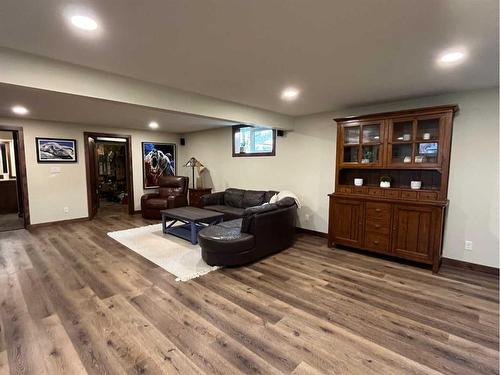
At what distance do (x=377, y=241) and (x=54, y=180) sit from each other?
257 inches

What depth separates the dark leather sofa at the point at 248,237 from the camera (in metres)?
3.41

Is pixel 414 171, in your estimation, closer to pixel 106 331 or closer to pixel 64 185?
pixel 106 331

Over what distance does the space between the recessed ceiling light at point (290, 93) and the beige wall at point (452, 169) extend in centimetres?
132

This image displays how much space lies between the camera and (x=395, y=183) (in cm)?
393

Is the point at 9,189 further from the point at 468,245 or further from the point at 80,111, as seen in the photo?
the point at 468,245

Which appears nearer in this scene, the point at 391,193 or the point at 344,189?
the point at 391,193

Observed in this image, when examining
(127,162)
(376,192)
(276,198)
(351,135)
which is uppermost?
(351,135)

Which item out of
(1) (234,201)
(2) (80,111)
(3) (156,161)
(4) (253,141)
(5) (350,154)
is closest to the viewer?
(5) (350,154)

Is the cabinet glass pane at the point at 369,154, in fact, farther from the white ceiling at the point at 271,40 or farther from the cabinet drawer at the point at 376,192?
the white ceiling at the point at 271,40

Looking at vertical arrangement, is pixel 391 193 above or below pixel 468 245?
above

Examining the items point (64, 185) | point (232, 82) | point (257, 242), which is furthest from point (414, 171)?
point (64, 185)

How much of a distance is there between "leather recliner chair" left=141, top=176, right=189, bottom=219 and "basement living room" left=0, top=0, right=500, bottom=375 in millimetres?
782

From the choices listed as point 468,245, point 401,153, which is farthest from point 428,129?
point 468,245

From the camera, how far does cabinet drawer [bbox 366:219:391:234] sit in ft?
12.0
